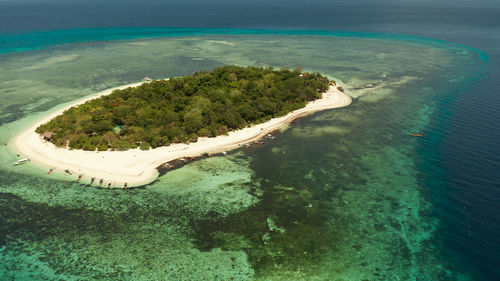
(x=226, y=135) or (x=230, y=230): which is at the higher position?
(x=226, y=135)

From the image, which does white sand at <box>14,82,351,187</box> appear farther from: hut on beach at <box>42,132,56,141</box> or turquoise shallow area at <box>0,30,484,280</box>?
turquoise shallow area at <box>0,30,484,280</box>

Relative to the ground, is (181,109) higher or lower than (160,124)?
higher

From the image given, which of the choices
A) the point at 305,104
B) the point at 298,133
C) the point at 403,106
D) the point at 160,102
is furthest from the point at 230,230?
the point at 403,106

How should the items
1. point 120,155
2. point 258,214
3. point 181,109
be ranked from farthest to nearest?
1. point 181,109
2. point 120,155
3. point 258,214

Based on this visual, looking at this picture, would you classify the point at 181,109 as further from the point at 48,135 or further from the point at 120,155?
the point at 48,135

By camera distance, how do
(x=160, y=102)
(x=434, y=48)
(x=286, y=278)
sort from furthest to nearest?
1. (x=434, y=48)
2. (x=160, y=102)
3. (x=286, y=278)

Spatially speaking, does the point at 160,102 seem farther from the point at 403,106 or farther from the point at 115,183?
the point at 403,106

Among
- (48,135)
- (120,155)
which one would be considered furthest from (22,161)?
(120,155)

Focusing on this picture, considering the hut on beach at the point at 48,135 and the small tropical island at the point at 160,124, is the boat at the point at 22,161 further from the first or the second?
the hut on beach at the point at 48,135
